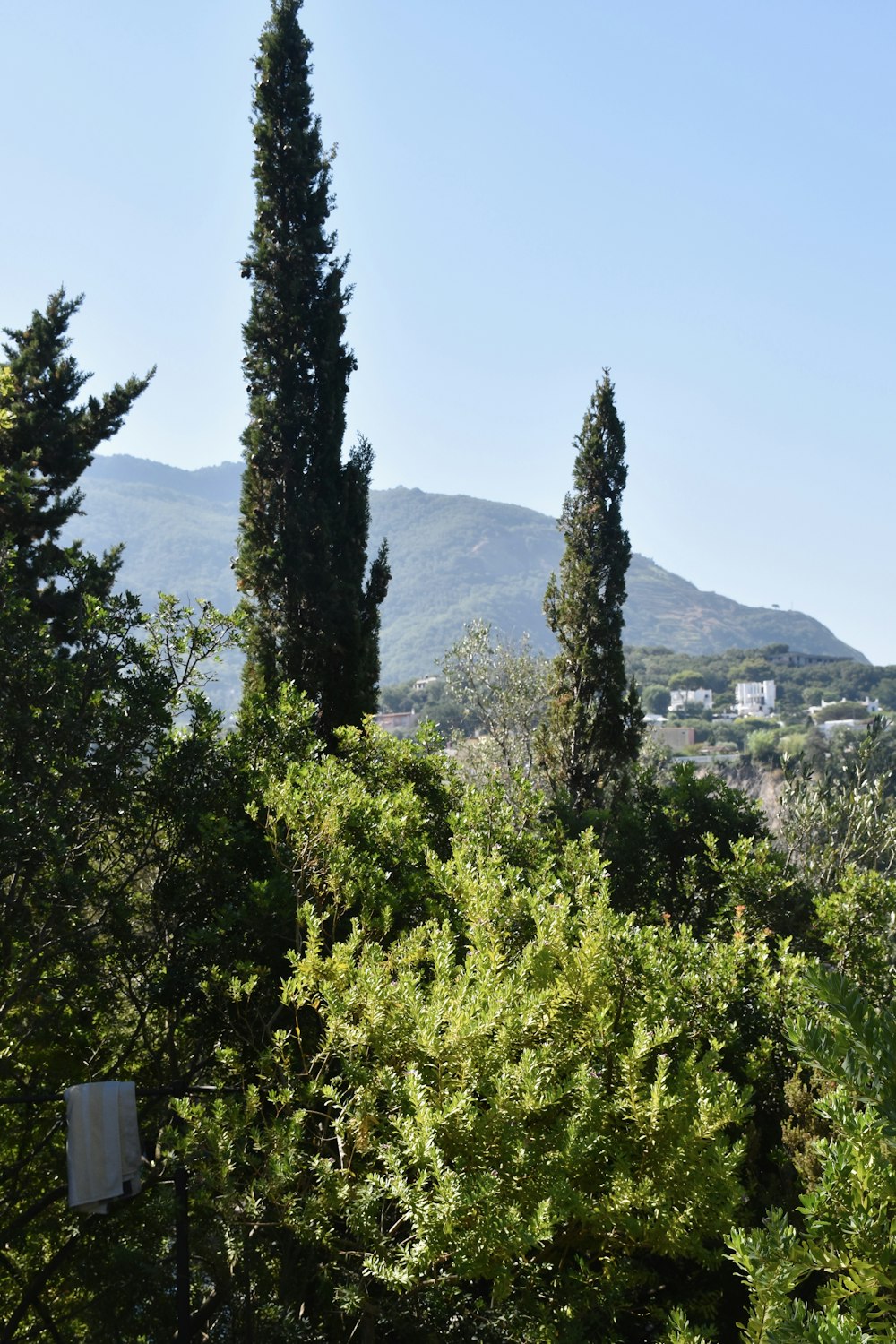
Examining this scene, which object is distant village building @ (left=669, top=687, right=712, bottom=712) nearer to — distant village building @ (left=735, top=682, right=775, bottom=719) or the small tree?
distant village building @ (left=735, top=682, right=775, bottom=719)

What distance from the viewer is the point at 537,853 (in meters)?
7.12

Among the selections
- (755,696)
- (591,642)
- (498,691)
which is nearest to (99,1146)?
(591,642)

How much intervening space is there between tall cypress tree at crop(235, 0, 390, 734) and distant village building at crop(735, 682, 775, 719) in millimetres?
84572

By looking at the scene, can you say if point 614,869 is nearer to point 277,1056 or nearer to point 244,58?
point 277,1056

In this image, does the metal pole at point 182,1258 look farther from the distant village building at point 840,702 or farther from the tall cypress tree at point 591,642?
the distant village building at point 840,702

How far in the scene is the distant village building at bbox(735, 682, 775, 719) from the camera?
94819mm

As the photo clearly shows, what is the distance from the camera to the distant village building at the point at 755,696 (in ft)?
311

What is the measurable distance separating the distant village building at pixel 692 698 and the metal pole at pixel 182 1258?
89811 millimetres

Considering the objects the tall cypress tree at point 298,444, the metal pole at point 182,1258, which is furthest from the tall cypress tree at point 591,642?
the metal pole at point 182,1258

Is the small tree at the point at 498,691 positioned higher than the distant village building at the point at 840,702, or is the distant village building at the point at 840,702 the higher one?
the small tree at the point at 498,691

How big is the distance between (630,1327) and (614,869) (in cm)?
417

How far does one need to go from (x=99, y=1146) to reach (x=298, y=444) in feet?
29.9

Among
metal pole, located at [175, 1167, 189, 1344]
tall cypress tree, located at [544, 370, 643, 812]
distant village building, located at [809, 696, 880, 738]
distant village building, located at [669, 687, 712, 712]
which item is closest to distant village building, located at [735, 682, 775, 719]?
distant village building, located at [669, 687, 712, 712]

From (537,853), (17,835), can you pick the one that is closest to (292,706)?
(537,853)
